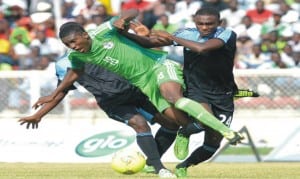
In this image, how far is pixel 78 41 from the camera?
12.8 meters

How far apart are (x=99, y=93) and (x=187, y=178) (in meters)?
2.25

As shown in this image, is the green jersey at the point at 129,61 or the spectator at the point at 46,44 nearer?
Answer: the green jersey at the point at 129,61

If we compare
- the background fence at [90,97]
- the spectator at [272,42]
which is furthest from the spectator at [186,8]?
the background fence at [90,97]

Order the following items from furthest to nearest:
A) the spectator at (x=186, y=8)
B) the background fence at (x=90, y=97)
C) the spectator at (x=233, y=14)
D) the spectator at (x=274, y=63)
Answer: the spectator at (x=186, y=8) → the spectator at (x=233, y=14) → the spectator at (x=274, y=63) → the background fence at (x=90, y=97)

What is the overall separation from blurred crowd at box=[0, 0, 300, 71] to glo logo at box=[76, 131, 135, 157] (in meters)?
3.31

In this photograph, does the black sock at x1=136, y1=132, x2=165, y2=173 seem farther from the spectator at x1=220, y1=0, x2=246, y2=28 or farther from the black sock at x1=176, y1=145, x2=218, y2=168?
the spectator at x1=220, y1=0, x2=246, y2=28

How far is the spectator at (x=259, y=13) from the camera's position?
2430 centimetres

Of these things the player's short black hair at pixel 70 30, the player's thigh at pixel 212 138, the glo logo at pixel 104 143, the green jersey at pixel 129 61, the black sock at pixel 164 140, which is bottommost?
the glo logo at pixel 104 143

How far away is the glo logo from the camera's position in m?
19.3

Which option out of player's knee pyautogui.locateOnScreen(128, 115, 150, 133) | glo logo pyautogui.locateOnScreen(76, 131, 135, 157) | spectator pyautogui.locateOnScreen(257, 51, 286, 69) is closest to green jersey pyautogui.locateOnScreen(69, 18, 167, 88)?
player's knee pyautogui.locateOnScreen(128, 115, 150, 133)

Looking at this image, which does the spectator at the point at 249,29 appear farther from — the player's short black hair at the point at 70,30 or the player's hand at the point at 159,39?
the player's short black hair at the point at 70,30

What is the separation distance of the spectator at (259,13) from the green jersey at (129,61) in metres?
11.0

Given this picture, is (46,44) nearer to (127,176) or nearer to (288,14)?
(288,14)

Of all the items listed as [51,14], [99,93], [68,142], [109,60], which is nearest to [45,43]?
[51,14]
